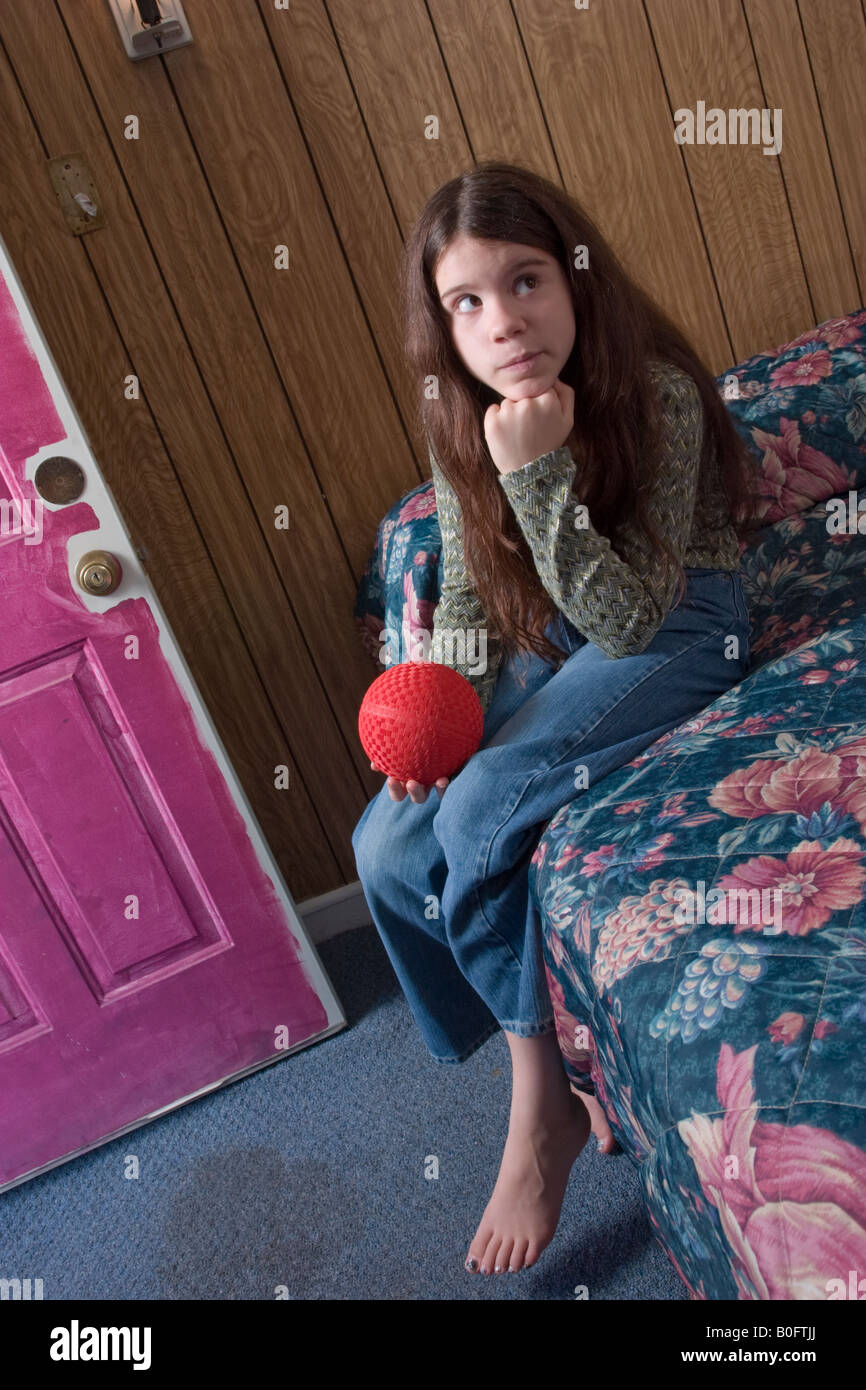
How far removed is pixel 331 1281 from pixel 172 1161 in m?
0.50

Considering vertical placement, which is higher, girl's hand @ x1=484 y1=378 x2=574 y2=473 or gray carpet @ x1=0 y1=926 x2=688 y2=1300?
girl's hand @ x1=484 y1=378 x2=574 y2=473

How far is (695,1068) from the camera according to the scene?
932mm

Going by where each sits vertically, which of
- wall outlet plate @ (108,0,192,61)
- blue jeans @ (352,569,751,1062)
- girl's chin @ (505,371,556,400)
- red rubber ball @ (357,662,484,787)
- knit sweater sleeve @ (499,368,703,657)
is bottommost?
blue jeans @ (352,569,751,1062)

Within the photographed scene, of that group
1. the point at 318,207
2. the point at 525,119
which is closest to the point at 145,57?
the point at 318,207

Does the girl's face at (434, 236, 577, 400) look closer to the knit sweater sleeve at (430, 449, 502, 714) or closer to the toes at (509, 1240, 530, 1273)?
the knit sweater sleeve at (430, 449, 502, 714)

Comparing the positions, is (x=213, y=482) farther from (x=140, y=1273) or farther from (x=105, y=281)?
(x=140, y=1273)

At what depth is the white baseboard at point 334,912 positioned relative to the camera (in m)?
2.41

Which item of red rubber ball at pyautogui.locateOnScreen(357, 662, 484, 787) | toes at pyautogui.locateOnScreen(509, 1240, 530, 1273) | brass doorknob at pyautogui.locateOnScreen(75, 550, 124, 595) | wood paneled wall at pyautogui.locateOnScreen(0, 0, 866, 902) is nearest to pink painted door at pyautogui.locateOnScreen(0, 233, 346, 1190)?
brass doorknob at pyautogui.locateOnScreen(75, 550, 124, 595)

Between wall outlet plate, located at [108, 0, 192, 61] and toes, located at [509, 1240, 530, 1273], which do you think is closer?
toes, located at [509, 1240, 530, 1273]

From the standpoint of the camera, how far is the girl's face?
1.38 meters

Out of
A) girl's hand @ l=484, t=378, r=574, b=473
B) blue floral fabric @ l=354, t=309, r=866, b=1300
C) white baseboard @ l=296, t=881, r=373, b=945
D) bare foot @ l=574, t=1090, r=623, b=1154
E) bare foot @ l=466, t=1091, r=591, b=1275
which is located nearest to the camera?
blue floral fabric @ l=354, t=309, r=866, b=1300

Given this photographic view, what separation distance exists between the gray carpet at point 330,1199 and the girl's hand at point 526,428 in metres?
1.04

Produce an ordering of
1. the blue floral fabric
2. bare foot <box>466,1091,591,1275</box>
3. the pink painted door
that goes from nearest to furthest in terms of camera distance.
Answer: the blue floral fabric → bare foot <box>466,1091,591,1275</box> → the pink painted door

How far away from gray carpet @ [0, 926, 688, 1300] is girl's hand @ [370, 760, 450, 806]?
605mm
